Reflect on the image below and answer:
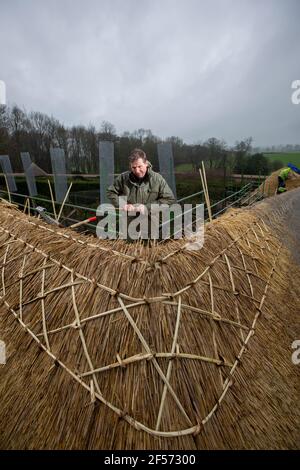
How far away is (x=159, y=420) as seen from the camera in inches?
46.9

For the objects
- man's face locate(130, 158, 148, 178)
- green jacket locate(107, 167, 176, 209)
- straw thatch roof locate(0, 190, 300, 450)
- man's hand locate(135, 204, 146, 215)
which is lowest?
straw thatch roof locate(0, 190, 300, 450)

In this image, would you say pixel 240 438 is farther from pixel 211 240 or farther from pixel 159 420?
pixel 211 240

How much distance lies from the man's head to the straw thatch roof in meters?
1.60

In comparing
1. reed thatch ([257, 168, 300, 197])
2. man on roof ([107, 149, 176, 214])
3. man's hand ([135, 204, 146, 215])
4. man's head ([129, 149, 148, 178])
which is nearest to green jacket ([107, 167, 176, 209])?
man on roof ([107, 149, 176, 214])

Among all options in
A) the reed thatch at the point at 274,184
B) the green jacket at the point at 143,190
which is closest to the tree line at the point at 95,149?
the reed thatch at the point at 274,184

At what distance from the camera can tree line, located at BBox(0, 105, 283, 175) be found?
61.7ft

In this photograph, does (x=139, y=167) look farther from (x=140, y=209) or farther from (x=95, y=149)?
(x=95, y=149)

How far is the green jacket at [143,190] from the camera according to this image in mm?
3363

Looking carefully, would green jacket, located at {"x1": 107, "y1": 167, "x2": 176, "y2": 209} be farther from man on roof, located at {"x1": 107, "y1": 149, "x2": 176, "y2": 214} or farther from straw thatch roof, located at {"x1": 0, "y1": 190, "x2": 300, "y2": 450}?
straw thatch roof, located at {"x1": 0, "y1": 190, "x2": 300, "y2": 450}

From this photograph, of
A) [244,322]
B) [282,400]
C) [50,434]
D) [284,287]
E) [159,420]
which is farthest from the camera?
[284,287]

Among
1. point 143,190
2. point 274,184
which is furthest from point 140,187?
point 274,184

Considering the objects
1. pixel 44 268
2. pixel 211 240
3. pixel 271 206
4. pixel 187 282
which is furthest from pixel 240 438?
pixel 271 206

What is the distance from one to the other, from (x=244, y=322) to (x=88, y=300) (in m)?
1.12

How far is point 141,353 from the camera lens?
1.30 m
